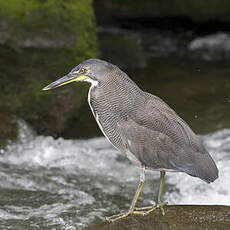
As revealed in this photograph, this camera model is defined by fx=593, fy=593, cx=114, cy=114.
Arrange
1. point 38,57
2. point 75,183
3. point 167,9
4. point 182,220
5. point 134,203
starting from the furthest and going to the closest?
1. point 167,9
2. point 38,57
3. point 75,183
4. point 134,203
5. point 182,220

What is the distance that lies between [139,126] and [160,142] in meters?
0.22

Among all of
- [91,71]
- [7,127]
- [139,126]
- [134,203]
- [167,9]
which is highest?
[91,71]

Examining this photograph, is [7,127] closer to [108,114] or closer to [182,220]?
[108,114]

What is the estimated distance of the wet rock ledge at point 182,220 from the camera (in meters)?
4.62

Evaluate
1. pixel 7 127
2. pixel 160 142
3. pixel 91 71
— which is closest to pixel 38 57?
pixel 7 127

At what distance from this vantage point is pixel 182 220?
4.71 meters

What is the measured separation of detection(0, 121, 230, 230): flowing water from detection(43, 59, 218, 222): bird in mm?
1136

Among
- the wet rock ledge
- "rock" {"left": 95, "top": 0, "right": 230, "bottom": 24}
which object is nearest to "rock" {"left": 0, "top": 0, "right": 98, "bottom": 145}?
the wet rock ledge

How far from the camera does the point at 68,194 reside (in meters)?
6.36

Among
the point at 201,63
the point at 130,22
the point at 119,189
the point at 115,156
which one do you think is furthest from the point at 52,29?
the point at 130,22

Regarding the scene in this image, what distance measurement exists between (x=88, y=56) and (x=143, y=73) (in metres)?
2.65

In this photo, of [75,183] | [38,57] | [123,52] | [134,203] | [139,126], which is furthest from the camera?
[123,52]

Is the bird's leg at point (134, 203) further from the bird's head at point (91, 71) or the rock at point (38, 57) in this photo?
the rock at point (38, 57)

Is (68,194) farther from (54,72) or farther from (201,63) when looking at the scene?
(201,63)
